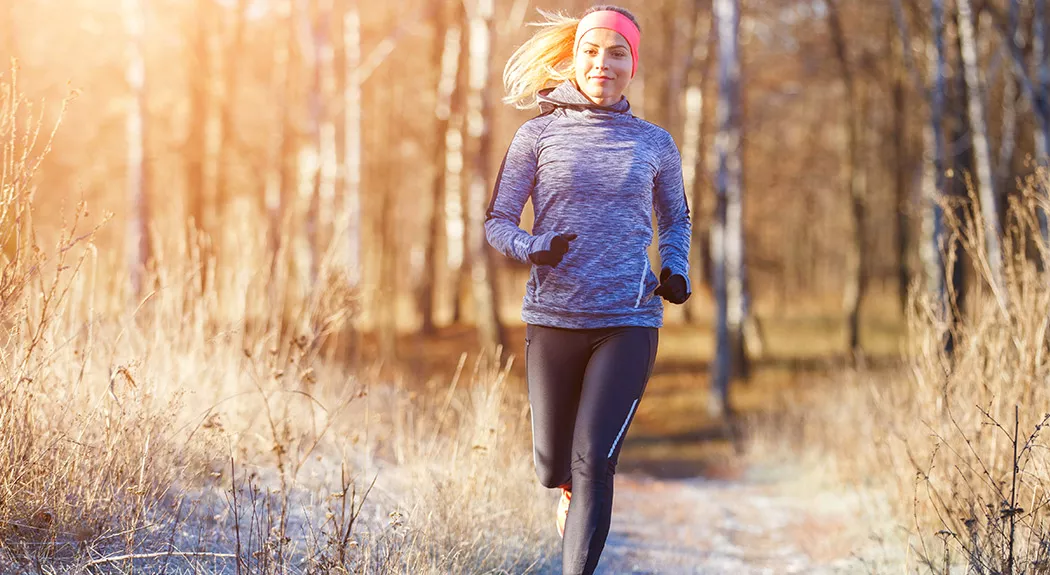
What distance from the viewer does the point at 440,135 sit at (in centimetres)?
1708

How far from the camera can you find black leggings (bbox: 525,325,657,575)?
11.0ft

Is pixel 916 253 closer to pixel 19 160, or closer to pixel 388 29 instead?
pixel 388 29

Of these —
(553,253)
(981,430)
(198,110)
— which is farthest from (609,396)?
(198,110)

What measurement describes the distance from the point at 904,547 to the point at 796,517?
6.38 feet

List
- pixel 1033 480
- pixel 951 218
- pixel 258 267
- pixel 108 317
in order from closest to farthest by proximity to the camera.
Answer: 1. pixel 1033 480
2. pixel 951 218
3. pixel 108 317
4. pixel 258 267

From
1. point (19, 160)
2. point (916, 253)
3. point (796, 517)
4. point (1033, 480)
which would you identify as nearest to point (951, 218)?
point (1033, 480)

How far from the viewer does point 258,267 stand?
22.4ft

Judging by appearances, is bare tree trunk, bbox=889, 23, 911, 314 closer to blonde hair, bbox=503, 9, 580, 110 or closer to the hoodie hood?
blonde hair, bbox=503, 9, 580, 110

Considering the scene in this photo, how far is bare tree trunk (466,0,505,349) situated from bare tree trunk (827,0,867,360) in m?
6.32

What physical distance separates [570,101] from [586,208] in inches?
15.2

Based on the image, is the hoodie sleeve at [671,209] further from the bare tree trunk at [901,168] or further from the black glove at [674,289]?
the bare tree trunk at [901,168]

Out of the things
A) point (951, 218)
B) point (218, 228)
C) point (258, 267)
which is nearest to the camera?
point (951, 218)

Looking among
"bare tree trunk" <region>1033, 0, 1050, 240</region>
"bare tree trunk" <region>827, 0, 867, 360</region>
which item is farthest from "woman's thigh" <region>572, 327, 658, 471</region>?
"bare tree trunk" <region>827, 0, 867, 360</region>

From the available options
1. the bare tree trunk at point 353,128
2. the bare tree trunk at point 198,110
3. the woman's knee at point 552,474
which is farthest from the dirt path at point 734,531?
the bare tree trunk at point 198,110
